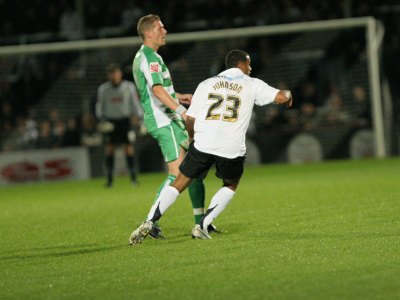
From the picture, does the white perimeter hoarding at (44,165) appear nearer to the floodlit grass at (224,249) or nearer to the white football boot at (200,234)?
the floodlit grass at (224,249)

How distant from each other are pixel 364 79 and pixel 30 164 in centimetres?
822

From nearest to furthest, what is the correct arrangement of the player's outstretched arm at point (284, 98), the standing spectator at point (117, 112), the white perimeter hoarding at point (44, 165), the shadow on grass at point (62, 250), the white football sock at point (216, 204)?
the shadow on grass at point (62, 250) < the player's outstretched arm at point (284, 98) < the white football sock at point (216, 204) < the standing spectator at point (117, 112) < the white perimeter hoarding at point (44, 165)

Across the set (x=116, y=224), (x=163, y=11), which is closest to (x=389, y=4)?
(x=163, y=11)

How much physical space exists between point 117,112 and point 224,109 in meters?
9.31

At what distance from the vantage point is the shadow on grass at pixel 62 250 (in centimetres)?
832

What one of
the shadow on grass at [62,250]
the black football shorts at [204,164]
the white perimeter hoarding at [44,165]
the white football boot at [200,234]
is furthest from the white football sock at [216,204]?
the white perimeter hoarding at [44,165]

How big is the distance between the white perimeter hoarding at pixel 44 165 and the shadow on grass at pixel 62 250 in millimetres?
A: 12198

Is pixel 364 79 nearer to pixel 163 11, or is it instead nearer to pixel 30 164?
pixel 163 11

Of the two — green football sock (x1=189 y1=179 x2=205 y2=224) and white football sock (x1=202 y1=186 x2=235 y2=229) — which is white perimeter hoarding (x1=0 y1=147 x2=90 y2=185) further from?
white football sock (x1=202 y1=186 x2=235 y2=229)

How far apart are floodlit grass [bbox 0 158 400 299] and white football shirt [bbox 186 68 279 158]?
2.86 ft

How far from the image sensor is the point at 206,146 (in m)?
8.73

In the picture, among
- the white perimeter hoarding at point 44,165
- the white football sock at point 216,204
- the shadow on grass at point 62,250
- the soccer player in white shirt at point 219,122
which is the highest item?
the soccer player in white shirt at point 219,122

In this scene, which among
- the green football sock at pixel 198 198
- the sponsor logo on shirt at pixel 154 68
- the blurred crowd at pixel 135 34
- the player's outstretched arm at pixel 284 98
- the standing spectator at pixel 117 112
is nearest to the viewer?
the player's outstretched arm at pixel 284 98

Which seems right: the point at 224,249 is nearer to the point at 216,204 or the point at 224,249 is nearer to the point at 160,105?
the point at 216,204
